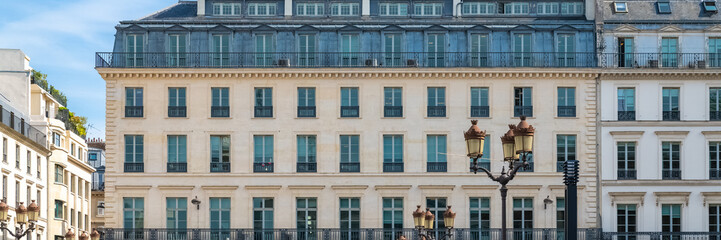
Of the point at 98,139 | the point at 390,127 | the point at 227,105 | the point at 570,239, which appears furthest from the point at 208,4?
the point at 98,139

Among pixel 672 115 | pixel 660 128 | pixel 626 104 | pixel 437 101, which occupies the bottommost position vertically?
pixel 660 128

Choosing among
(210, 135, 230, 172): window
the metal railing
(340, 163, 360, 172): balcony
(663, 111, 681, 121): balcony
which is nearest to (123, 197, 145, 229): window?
(210, 135, 230, 172): window

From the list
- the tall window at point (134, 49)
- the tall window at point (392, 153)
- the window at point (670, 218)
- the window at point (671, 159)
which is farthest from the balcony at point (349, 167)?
the window at point (670, 218)

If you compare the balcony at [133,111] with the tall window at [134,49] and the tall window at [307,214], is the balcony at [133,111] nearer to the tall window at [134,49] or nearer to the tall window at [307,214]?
the tall window at [134,49]

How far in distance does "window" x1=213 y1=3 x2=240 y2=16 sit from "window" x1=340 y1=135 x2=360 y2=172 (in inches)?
334

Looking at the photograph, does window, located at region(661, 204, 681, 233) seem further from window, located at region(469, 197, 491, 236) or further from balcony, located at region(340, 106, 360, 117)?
balcony, located at region(340, 106, 360, 117)

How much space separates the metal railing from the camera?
260ft

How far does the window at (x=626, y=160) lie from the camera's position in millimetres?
72250

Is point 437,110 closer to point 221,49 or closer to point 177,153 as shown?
point 221,49

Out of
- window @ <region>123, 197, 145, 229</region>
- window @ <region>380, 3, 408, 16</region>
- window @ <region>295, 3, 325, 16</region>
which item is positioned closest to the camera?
window @ <region>123, 197, 145, 229</region>

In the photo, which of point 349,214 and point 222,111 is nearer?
point 349,214

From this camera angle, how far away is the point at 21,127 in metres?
83.2

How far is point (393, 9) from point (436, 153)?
315 inches

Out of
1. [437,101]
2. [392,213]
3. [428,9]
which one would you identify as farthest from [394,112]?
[428,9]
